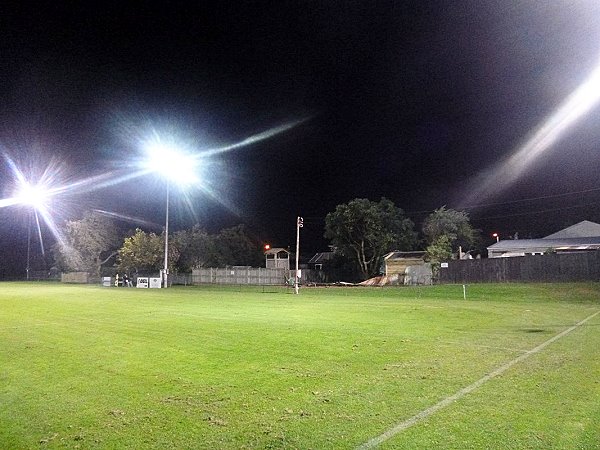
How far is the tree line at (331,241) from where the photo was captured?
192 feet

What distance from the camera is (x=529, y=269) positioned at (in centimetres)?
4000

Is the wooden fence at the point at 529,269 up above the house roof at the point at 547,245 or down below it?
below

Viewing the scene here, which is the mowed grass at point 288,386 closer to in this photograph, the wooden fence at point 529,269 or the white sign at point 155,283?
the wooden fence at point 529,269

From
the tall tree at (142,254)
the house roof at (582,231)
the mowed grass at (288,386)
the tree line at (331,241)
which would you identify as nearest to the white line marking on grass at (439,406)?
the mowed grass at (288,386)

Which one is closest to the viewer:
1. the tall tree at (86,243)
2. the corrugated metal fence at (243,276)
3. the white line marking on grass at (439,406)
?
the white line marking on grass at (439,406)

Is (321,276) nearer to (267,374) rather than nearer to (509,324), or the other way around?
(509,324)

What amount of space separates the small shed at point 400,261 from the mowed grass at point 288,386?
40986mm

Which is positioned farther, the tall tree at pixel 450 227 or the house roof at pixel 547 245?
the tall tree at pixel 450 227

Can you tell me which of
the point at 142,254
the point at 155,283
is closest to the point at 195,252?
the point at 142,254

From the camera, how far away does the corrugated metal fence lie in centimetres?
5884

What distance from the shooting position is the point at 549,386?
24.6 ft

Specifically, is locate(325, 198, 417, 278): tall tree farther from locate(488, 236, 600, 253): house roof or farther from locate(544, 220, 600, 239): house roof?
locate(544, 220, 600, 239): house roof

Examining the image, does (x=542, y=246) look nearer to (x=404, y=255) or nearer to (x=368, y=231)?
(x=404, y=255)

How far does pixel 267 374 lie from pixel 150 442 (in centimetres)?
339
